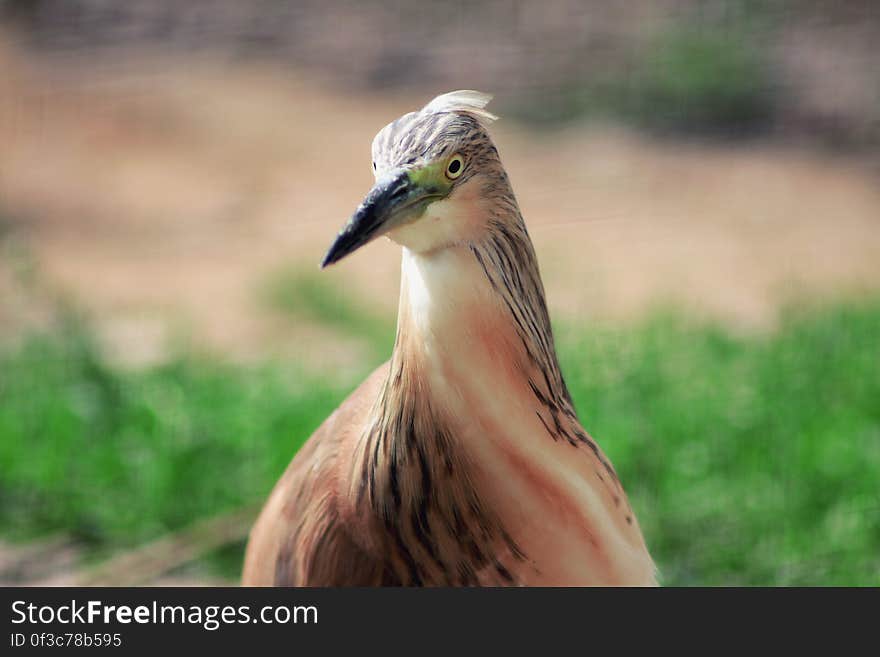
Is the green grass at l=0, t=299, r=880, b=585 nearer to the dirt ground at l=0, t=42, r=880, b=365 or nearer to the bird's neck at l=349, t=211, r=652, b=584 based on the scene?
the dirt ground at l=0, t=42, r=880, b=365

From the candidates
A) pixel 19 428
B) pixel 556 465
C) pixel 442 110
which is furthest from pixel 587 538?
pixel 19 428

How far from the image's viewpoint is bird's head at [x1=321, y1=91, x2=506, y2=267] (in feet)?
3.52

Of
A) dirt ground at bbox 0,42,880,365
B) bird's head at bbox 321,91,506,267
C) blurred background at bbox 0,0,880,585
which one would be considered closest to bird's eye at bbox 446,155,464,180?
bird's head at bbox 321,91,506,267

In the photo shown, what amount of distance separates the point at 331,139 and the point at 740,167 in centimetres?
133

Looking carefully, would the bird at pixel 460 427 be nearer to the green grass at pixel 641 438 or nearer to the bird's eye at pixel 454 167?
the bird's eye at pixel 454 167

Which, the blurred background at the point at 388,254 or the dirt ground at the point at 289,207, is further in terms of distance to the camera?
the dirt ground at the point at 289,207

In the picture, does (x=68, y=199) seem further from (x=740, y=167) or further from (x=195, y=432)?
(x=740, y=167)

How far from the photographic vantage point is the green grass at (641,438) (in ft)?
7.09

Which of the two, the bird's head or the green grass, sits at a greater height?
the bird's head

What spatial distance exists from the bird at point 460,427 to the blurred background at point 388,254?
33.2 inches

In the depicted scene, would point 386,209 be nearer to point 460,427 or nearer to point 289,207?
point 460,427

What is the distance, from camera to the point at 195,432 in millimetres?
2391

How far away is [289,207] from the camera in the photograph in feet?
12.1

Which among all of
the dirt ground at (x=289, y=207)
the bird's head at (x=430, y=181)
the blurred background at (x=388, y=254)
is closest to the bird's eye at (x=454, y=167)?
the bird's head at (x=430, y=181)
